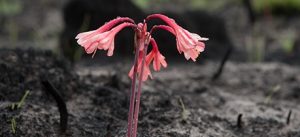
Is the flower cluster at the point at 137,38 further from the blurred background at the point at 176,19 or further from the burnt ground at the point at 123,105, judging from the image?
the blurred background at the point at 176,19

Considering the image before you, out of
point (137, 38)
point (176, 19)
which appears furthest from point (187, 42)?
point (176, 19)

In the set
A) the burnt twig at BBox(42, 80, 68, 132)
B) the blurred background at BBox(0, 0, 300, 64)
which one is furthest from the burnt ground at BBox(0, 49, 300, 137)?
the blurred background at BBox(0, 0, 300, 64)

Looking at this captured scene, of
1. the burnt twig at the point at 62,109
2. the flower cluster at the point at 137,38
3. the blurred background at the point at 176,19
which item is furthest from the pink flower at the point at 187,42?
the blurred background at the point at 176,19

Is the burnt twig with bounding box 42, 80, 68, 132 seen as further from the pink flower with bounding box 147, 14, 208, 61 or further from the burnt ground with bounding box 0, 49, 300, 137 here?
the pink flower with bounding box 147, 14, 208, 61

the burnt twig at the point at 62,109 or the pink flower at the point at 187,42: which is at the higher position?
the pink flower at the point at 187,42

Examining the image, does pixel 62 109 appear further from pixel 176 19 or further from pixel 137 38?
pixel 176 19

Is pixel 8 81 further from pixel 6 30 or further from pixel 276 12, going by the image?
pixel 276 12
